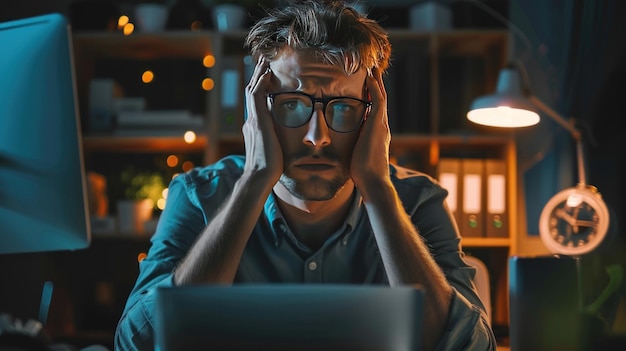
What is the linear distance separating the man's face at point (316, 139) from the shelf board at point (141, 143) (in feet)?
6.05

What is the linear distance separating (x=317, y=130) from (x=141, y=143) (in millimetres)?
2130

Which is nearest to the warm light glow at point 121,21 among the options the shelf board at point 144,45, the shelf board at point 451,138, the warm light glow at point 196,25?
the shelf board at point 144,45

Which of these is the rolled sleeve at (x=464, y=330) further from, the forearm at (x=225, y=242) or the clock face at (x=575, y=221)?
the clock face at (x=575, y=221)

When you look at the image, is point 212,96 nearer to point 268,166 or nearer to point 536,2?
point 536,2

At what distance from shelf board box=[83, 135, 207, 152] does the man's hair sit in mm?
1761

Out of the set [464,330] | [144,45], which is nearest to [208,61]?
[144,45]

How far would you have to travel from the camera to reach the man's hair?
58.2 inches

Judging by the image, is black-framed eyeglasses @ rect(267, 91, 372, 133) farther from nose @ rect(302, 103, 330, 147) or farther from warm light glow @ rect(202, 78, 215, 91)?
warm light glow @ rect(202, 78, 215, 91)

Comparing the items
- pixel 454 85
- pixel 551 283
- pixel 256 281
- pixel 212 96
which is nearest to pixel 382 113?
pixel 256 281

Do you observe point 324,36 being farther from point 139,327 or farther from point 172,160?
point 172,160

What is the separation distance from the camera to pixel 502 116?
2.68 metres

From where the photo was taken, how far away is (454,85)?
3.52 meters

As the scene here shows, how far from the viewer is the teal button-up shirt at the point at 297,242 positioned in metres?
1.48

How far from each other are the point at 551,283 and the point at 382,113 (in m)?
0.56
